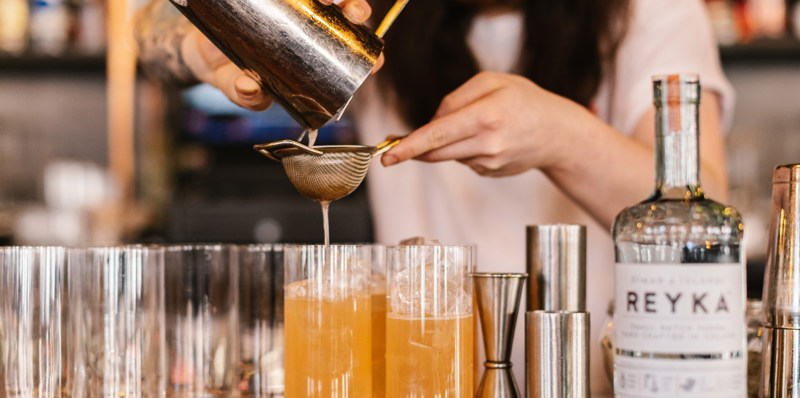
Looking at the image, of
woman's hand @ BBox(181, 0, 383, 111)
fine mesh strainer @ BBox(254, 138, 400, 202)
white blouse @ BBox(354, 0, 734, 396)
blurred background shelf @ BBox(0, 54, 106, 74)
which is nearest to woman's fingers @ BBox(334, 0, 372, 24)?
woman's hand @ BBox(181, 0, 383, 111)

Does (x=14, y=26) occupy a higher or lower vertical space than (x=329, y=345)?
higher

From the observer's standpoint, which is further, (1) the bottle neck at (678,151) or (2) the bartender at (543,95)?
(2) the bartender at (543,95)

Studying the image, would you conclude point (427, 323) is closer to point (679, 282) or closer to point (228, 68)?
point (679, 282)

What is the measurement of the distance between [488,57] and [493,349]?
3.61 ft

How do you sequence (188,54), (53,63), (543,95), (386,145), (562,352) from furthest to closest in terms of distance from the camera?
(53,63)
(188,54)
(543,95)
(386,145)
(562,352)

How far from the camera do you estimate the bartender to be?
52.1 inches

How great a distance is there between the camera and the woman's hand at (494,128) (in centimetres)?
106

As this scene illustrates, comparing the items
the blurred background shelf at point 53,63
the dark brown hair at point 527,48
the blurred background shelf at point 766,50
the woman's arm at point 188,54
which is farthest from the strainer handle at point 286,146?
the blurred background shelf at point 53,63

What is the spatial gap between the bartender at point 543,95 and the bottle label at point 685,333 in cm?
47

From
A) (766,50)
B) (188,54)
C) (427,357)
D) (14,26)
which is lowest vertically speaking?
(427,357)

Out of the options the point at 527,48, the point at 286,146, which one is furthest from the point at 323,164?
the point at 527,48

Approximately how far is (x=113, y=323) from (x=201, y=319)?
0.33 ft

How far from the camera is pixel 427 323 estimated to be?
836 millimetres

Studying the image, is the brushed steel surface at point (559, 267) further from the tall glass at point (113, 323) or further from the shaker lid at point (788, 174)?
the tall glass at point (113, 323)
